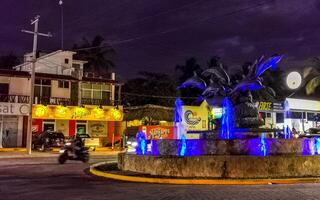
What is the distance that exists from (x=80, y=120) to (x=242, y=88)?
3054 centimetres

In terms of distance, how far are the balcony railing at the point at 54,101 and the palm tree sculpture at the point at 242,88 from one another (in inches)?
1062

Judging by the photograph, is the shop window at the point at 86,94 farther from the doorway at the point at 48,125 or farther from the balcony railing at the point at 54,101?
the doorway at the point at 48,125

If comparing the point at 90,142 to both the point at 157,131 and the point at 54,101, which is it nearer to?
the point at 157,131

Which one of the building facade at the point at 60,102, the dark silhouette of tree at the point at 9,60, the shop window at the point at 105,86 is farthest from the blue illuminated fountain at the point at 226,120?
the dark silhouette of tree at the point at 9,60

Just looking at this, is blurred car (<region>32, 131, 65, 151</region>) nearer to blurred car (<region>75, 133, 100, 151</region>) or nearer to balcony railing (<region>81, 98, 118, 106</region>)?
blurred car (<region>75, 133, 100, 151</region>)

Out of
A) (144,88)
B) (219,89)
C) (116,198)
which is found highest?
(144,88)

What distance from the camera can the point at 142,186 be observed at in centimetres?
1351

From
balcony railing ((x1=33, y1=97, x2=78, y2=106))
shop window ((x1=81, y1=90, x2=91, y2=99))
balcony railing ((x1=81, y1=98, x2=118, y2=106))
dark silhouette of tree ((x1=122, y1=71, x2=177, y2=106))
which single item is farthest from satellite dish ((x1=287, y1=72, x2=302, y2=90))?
balcony railing ((x1=33, y1=97, x2=78, y2=106))

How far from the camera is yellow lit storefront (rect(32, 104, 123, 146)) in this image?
4381cm

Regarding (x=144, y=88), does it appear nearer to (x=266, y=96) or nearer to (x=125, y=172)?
(x=266, y=96)

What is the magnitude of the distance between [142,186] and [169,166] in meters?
2.20

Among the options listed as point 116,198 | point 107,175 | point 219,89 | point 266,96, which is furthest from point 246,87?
point 266,96

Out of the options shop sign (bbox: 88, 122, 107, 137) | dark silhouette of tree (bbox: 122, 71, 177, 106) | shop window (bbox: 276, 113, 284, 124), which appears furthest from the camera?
dark silhouette of tree (bbox: 122, 71, 177, 106)

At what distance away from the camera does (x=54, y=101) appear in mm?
44688
